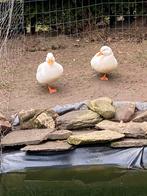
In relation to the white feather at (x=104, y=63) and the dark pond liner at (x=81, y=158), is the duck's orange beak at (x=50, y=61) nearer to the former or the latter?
the white feather at (x=104, y=63)

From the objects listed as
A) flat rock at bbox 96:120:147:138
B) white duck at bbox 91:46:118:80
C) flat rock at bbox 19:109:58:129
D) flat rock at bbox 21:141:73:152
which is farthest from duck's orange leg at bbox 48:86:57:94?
flat rock at bbox 21:141:73:152

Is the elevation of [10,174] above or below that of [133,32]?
below

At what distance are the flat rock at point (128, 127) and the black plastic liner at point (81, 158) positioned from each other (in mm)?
166

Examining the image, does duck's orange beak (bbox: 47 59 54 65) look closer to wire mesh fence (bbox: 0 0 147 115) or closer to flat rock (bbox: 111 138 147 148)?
flat rock (bbox: 111 138 147 148)

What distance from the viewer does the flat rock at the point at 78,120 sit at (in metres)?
6.80

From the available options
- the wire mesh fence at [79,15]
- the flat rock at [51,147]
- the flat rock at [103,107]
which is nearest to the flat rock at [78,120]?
the flat rock at [103,107]

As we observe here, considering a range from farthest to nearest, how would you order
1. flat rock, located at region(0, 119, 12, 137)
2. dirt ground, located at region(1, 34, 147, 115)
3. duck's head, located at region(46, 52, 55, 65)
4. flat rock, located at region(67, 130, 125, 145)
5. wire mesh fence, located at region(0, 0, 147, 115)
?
wire mesh fence, located at region(0, 0, 147, 115), dirt ground, located at region(1, 34, 147, 115), duck's head, located at region(46, 52, 55, 65), flat rock, located at region(0, 119, 12, 137), flat rock, located at region(67, 130, 125, 145)

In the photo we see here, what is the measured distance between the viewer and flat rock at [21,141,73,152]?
6.46 meters

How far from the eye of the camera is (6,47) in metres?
8.78

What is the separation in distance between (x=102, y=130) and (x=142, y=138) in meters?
0.45

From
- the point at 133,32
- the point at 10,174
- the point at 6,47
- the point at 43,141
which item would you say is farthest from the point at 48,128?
the point at 133,32

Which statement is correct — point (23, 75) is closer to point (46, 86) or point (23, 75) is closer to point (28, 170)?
point (46, 86)

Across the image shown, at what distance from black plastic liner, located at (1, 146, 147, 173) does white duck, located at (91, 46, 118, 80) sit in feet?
5.02

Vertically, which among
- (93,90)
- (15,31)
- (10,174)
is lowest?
(10,174)
